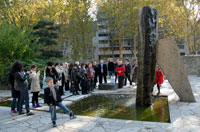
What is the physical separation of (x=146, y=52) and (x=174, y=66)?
148 cm

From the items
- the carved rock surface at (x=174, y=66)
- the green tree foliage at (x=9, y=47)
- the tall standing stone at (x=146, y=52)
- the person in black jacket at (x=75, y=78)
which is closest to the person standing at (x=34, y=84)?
the person in black jacket at (x=75, y=78)

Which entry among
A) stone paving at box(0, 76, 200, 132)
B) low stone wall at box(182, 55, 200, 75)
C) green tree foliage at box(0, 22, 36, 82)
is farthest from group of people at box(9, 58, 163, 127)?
low stone wall at box(182, 55, 200, 75)

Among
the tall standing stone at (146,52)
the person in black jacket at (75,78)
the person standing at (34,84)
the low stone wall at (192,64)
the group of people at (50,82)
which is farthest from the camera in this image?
the low stone wall at (192,64)

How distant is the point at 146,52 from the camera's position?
6461 millimetres

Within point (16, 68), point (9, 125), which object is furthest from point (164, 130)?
point (16, 68)

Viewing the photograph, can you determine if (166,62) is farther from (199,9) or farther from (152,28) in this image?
(199,9)

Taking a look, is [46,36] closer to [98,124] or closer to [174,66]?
[174,66]

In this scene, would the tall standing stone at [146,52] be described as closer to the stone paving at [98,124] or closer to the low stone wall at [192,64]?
the stone paving at [98,124]

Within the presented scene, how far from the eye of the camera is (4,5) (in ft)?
61.3

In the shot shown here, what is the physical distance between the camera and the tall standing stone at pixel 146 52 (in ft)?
21.1

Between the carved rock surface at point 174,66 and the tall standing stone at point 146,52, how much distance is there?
57cm

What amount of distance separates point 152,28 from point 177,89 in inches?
107

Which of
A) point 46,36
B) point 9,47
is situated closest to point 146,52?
point 9,47

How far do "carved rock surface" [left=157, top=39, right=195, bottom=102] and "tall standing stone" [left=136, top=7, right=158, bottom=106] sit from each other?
1.88 feet
